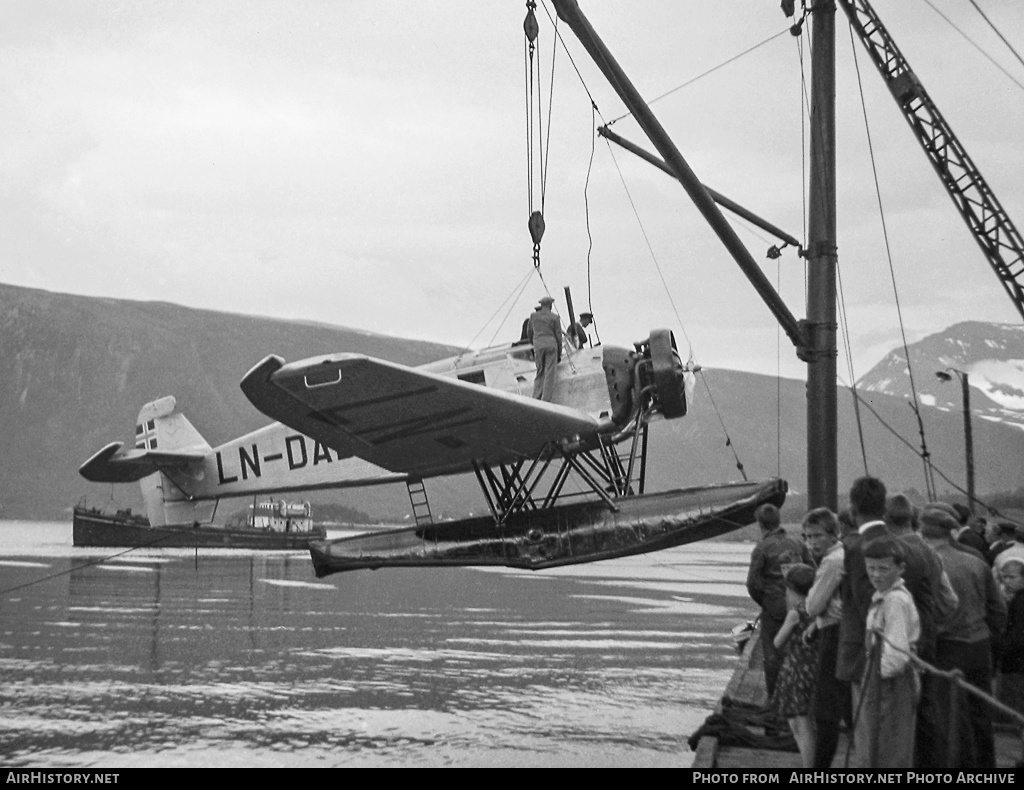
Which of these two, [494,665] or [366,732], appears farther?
[494,665]

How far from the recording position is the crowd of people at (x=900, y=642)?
525 cm

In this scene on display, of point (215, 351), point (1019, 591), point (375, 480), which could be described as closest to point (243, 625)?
point (375, 480)

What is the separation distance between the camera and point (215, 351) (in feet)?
639

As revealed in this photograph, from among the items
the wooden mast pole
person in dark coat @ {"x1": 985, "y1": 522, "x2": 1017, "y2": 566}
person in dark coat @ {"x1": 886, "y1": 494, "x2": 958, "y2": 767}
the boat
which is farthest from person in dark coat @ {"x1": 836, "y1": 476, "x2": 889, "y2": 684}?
the boat

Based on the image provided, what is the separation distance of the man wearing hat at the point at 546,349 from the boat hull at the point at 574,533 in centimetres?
174

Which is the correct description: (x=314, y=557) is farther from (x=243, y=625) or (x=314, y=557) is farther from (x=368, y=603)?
(x=368, y=603)

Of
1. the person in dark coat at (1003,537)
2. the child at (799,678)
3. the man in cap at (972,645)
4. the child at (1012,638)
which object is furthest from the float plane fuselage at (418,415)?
the man in cap at (972,645)

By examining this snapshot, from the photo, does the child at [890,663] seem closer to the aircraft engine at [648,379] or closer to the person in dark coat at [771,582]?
the person in dark coat at [771,582]

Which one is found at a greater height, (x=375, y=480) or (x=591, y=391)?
(x=591, y=391)

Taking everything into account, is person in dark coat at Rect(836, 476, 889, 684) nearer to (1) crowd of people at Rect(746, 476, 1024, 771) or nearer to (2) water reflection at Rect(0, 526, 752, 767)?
(1) crowd of people at Rect(746, 476, 1024, 771)

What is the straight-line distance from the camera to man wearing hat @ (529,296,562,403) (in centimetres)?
1455

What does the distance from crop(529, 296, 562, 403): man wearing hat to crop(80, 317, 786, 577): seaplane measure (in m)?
0.23

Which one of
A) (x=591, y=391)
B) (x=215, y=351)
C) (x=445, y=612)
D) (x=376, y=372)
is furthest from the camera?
(x=215, y=351)

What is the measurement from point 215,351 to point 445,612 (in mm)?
180284
